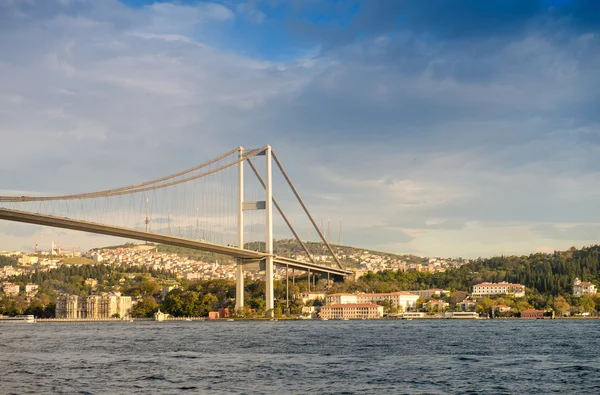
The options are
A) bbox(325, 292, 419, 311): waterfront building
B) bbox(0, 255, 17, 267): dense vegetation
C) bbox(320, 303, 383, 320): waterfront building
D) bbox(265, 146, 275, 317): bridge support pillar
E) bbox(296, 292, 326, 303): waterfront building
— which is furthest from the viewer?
bbox(0, 255, 17, 267): dense vegetation

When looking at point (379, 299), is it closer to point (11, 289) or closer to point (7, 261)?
point (11, 289)

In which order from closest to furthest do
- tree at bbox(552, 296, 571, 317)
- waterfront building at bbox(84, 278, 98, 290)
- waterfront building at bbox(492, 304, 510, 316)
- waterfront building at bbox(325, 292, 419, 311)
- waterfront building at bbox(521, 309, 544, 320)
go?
waterfront building at bbox(521, 309, 544, 320)
tree at bbox(552, 296, 571, 317)
waterfront building at bbox(492, 304, 510, 316)
waterfront building at bbox(325, 292, 419, 311)
waterfront building at bbox(84, 278, 98, 290)

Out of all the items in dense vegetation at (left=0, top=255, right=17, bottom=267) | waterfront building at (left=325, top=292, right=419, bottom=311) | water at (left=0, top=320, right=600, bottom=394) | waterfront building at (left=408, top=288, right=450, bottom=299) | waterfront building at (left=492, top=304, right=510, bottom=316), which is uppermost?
dense vegetation at (left=0, top=255, right=17, bottom=267)

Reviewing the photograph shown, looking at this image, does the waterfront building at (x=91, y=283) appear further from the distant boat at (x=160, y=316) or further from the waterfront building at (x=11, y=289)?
the distant boat at (x=160, y=316)

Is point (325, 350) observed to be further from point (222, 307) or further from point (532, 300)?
point (532, 300)

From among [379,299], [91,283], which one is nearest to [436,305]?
[379,299]

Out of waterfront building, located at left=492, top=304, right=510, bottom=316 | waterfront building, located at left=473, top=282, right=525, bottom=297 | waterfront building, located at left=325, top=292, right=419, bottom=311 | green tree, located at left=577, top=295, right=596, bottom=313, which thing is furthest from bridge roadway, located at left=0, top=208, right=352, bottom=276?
waterfront building, located at left=473, top=282, right=525, bottom=297

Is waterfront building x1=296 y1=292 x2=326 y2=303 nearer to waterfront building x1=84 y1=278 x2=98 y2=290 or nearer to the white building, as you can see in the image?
the white building
